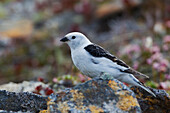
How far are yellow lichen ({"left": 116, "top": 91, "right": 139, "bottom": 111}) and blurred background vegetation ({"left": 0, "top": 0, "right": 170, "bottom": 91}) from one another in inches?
162

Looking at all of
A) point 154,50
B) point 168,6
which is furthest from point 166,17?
point 154,50

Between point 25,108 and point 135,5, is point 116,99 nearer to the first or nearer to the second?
point 25,108

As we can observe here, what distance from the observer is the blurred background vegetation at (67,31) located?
9.66m

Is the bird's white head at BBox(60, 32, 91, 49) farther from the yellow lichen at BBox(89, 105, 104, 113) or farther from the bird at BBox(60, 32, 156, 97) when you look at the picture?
the yellow lichen at BBox(89, 105, 104, 113)

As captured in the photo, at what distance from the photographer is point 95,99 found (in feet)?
11.0

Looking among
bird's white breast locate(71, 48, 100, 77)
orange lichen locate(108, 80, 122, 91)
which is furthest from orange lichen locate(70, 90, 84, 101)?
bird's white breast locate(71, 48, 100, 77)

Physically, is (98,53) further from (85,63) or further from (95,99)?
(95,99)

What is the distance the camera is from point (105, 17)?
14.7m

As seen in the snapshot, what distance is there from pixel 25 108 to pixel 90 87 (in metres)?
0.79

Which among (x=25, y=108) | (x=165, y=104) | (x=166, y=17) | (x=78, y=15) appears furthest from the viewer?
(x=78, y=15)

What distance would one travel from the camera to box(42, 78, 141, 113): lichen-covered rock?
3301 mm

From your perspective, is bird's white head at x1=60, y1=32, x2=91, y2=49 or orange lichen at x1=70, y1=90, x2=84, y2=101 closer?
orange lichen at x1=70, y1=90, x2=84, y2=101

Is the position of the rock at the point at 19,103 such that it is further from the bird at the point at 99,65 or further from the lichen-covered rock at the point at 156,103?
the lichen-covered rock at the point at 156,103

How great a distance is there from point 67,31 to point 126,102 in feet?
34.0
